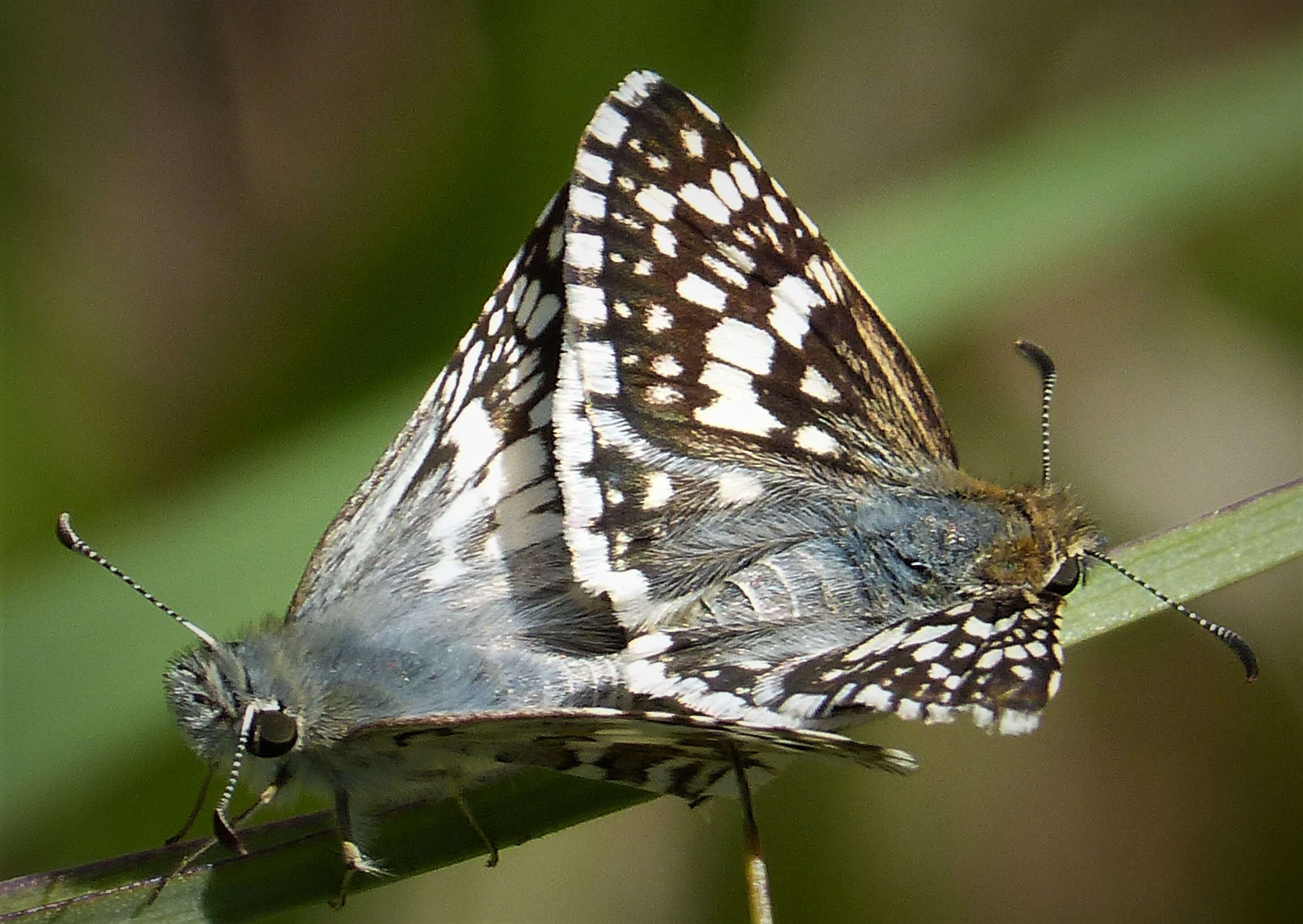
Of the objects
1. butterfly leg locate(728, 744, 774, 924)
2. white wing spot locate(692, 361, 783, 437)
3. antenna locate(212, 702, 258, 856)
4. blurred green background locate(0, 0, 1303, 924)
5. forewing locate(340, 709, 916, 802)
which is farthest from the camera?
blurred green background locate(0, 0, 1303, 924)

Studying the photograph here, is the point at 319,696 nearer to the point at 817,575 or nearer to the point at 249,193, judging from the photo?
the point at 817,575

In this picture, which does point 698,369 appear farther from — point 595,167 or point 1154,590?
point 1154,590

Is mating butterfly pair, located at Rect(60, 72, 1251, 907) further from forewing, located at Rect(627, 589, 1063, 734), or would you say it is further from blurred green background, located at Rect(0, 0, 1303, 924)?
blurred green background, located at Rect(0, 0, 1303, 924)

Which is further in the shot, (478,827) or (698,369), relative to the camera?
(698,369)

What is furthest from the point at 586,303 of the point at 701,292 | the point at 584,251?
the point at 701,292

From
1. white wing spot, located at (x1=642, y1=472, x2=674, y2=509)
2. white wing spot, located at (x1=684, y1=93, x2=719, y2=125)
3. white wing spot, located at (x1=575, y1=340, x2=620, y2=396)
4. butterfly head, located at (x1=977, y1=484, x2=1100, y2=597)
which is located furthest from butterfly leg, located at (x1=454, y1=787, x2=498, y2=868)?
white wing spot, located at (x1=684, y1=93, x2=719, y2=125)

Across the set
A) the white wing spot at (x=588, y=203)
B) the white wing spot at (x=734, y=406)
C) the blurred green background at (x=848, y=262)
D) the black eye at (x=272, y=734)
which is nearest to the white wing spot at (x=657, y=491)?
the white wing spot at (x=734, y=406)

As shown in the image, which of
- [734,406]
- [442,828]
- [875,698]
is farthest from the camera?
[734,406]
